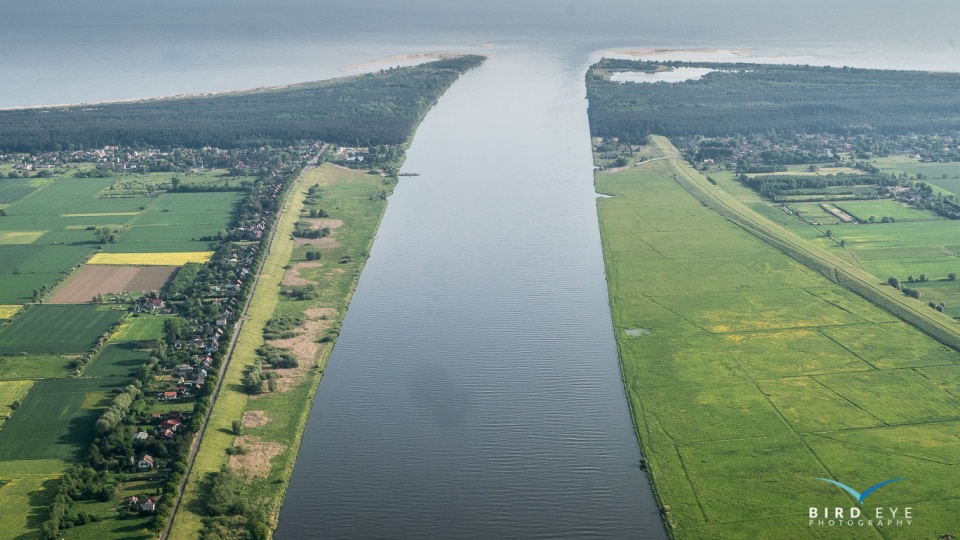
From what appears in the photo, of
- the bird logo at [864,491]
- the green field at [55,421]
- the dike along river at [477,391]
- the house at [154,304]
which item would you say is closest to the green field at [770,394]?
the bird logo at [864,491]

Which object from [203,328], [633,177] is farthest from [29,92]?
[203,328]

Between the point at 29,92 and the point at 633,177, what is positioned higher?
the point at 29,92

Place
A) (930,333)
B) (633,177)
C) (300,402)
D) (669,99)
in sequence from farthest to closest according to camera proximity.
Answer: (669,99) → (633,177) → (930,333) → (300,402)

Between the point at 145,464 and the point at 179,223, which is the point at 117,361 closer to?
the point at 145,464

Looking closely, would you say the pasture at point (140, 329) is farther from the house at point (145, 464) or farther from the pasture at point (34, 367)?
the house at point (145, 464)

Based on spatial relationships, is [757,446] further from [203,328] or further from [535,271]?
[203,328]

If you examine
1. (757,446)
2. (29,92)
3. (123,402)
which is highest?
(29,92)

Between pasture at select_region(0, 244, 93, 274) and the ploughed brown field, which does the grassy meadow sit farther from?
the ploughed brown field
